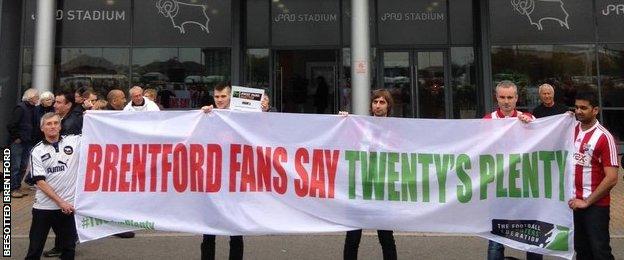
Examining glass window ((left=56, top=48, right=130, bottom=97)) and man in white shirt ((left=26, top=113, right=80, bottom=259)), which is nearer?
man in white shirt ((left=26, top=113, right=80, bottom=259))

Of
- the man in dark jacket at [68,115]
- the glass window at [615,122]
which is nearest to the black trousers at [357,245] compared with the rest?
the man in dark jacket at [68,115]

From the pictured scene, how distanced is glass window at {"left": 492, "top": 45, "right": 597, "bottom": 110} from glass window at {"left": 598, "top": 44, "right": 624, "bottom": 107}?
0.24 meters

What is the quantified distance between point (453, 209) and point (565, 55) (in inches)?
475

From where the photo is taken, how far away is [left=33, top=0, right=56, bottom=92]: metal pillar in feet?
42.9

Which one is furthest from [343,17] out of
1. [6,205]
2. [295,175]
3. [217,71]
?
[6,205]

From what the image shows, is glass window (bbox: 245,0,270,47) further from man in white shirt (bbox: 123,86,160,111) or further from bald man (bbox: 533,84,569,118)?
bald man (bbox: 533,84,569,118)

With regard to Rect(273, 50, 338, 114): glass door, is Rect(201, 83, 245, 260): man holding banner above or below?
below

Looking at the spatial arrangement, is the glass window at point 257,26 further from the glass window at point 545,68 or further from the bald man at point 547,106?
the bald man at point 547,106

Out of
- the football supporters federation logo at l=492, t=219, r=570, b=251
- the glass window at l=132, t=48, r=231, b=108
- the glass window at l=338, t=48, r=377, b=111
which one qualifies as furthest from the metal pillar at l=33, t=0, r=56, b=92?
the football supporters federation logo at l=492, t=219, r=570, b=251

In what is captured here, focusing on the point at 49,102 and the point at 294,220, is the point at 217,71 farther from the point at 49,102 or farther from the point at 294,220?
the point at 294,220

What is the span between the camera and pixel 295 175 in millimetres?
5059

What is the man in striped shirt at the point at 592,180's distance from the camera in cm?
419

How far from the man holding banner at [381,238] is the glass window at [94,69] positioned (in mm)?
11809

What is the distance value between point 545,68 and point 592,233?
12.0 m
